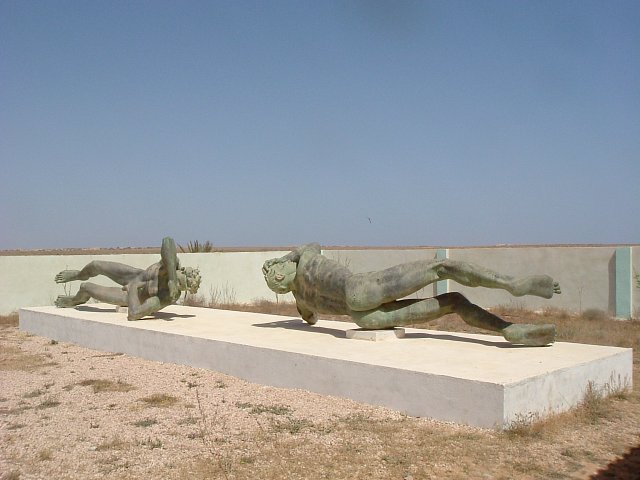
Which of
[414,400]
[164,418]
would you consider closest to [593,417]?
[414,400]

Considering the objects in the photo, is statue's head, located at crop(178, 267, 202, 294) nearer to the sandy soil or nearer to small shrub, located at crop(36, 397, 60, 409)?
the sandy soil

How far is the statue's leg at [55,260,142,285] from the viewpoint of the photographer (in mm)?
10484

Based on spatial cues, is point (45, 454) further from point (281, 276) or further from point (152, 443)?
point (281, 276)

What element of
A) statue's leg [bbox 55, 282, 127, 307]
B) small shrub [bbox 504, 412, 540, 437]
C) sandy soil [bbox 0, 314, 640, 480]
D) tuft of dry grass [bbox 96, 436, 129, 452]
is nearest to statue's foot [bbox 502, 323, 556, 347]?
sandy soil [bbox 0, 314, 640, 480]

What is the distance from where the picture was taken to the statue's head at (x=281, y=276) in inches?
314

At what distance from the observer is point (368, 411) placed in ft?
18.4

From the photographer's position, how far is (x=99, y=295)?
36.2ft

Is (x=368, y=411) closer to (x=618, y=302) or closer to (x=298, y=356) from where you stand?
(x=298, y=356)

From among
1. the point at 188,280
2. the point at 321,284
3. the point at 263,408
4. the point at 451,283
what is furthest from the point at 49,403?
the point at 451,283

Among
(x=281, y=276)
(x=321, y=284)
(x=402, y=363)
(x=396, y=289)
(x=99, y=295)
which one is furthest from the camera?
(x=99, y=295)

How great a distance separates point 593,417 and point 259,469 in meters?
3.00

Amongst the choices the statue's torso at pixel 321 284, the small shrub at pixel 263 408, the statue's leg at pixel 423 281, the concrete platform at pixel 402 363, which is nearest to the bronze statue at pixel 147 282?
the concrete platform at pixel 402 363

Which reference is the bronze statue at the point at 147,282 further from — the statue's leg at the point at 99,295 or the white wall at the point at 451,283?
the white wall at the point at 451,283

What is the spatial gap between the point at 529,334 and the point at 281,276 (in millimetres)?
3089
